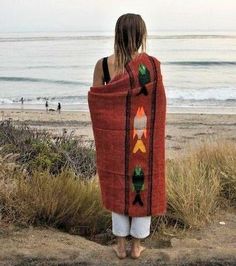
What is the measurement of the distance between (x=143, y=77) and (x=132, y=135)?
0.44 m

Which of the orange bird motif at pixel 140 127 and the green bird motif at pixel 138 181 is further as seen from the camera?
the green bird motif at pixel 138 181

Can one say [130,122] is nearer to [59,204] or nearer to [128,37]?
[128,37]

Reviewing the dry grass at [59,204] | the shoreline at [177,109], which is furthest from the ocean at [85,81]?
the dry grass at [59,204]

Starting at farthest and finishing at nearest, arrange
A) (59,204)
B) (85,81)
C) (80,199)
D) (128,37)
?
1. (85,81)
2. (80,199)
3. (59,204)
4. (128,37)

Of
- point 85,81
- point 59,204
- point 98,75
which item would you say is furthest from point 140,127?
point 85,81

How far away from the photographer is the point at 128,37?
4.45 m

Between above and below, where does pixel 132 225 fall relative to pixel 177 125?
above

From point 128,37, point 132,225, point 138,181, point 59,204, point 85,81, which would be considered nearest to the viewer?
point 128,37

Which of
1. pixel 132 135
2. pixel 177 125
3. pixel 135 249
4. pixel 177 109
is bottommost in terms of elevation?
pixel 177 109

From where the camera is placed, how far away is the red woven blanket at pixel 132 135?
4.51 meters

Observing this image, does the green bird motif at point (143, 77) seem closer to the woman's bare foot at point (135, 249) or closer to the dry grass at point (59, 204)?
the woman's bare foot at point (135, 249)

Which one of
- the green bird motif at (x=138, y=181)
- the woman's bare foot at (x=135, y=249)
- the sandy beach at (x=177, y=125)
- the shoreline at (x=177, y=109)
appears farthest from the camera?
the shoreline at (x=177, y=109)

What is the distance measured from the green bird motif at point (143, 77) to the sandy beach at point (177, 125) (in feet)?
25.5

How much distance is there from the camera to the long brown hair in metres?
4.43
